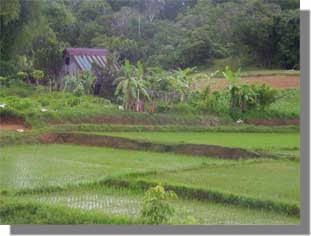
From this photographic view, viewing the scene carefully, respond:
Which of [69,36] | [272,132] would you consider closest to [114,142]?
[69,36]

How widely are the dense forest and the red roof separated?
0.43 ft

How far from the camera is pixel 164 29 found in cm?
929

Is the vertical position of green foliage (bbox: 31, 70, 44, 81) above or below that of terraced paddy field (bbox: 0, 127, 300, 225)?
above

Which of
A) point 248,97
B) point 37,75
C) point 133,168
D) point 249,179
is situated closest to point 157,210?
point 249,179

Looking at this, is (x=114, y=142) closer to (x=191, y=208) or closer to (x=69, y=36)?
(x=69, y=36)

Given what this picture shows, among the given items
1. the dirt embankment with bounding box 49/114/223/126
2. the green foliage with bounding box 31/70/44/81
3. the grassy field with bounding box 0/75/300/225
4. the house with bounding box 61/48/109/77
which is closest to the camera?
the grassy field with bounding box 0/75/300/225

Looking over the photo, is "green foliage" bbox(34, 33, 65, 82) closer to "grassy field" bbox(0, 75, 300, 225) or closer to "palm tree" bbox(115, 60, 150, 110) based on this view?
"grassy field" bbox(0, 75, 300, 225)

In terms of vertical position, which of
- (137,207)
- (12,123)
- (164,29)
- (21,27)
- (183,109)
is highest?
(21,27)

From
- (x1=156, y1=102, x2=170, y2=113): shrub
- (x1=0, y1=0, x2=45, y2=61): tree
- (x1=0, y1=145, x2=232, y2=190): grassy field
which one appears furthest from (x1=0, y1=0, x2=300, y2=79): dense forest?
(x1=0, y1=145, x2=232, y2=190): grassy field

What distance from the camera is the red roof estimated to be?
33.2ft

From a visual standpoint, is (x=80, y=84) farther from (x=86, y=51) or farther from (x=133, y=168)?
(x=133, y=168)

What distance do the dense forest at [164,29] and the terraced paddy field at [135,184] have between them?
143cm

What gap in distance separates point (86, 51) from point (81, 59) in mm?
880

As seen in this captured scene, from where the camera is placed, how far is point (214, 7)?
352 inches
